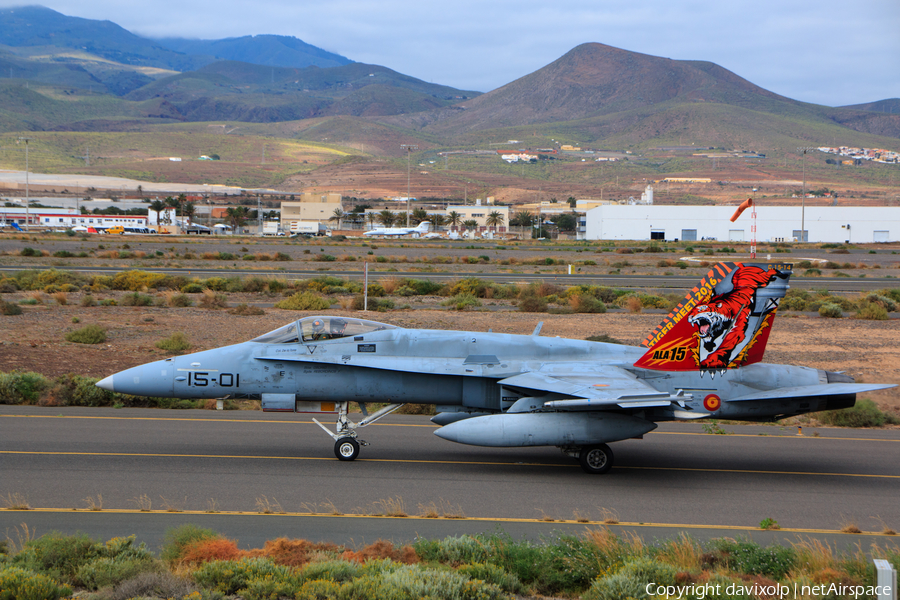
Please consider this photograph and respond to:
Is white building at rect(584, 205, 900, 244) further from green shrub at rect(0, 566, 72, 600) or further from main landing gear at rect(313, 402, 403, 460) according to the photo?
green shrub at rect(0, 566, 72, 600)

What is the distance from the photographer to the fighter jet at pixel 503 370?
1348 centimetres

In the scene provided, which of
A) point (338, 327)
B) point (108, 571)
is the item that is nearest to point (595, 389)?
point (338, 327)

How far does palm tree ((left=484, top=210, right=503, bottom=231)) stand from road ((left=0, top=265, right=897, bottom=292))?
315 feet

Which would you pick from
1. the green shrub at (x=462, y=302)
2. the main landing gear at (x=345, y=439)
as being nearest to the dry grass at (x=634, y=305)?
the green shrub at (x=462, y=302)

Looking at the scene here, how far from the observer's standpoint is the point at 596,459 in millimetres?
13414

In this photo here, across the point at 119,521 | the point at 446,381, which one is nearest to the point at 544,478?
the point at 446,381

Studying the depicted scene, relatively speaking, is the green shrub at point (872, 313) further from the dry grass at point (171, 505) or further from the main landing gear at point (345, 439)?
the dry grass at point (171, 505)

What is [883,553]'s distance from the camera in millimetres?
9570

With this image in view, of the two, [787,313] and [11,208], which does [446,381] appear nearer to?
[787,313]

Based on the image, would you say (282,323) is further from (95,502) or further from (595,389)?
(595,389)

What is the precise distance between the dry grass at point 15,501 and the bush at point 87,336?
50.9 ft

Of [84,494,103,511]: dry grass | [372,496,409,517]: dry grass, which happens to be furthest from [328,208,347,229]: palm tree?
[372,496,409,517]: dry grass

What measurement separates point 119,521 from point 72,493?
5.72 feet

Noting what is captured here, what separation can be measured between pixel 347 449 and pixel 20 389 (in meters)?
9.97
